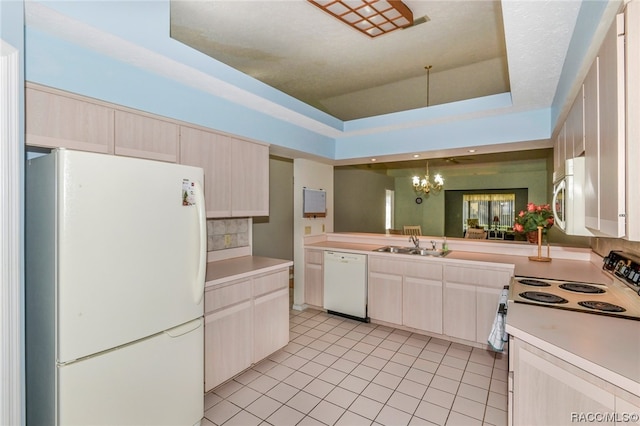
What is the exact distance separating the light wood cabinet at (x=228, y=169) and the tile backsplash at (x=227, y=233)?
1.18 feet

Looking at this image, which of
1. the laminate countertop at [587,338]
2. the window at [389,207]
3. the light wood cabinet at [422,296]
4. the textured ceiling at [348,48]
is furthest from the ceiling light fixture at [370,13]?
the window at [389,207]

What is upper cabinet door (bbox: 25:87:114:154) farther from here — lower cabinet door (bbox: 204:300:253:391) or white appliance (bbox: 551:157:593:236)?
white appliance (bbox: 551:157:593:236)

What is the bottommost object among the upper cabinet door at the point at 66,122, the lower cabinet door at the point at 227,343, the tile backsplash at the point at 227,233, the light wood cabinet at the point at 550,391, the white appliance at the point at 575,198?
the lower cabinet door at the point at 227,343

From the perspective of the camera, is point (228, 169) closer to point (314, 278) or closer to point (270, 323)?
point (270, 323)

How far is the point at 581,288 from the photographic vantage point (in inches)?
78.7

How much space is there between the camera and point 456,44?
265 cm

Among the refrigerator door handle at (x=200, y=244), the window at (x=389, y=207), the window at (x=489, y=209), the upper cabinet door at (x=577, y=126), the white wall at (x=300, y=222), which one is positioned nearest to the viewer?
the upper cabinet door at (x=577, y=126)

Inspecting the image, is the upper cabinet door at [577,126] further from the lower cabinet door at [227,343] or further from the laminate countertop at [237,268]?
the lower cabinet door at [227,343]

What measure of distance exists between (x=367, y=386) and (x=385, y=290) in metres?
1.33

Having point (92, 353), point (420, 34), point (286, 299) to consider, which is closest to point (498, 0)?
point (420, 34)

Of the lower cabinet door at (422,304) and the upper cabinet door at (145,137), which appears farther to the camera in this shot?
the lower cabinet door at (422,304)

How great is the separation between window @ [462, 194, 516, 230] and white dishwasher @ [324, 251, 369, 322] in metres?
6.55

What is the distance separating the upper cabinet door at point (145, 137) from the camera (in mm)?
1984

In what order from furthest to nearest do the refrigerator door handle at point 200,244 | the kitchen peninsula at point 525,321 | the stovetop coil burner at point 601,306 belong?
1. the refrigerator door handle at point 200,244
2. the stovetop coil burner at point 601,306
3. the kitchen peninsula at point 525,321
